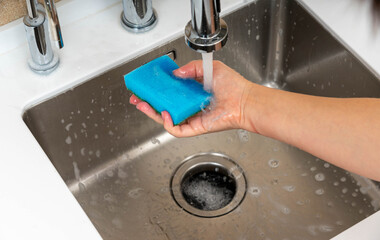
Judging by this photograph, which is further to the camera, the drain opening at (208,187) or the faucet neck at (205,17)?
the drain opening at (208,187)

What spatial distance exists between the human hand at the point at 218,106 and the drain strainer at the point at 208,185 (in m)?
0.19

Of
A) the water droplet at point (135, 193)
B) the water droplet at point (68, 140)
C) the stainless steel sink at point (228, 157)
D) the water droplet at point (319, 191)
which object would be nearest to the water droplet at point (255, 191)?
the stainless steel sink at point (228, 157)

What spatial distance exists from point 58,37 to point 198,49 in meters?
0.28

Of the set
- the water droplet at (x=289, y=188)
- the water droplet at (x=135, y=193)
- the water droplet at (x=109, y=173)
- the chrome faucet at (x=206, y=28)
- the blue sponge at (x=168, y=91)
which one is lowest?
the water droplet at (x=289, y=188)

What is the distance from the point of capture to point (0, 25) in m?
1.03

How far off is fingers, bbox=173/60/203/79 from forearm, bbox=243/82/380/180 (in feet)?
0.33

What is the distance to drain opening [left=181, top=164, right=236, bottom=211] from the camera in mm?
1091

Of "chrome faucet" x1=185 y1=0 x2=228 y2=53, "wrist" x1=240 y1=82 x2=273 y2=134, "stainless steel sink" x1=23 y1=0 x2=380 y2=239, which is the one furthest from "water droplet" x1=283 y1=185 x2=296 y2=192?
"chrome faucet" x1=185 y1=0 x2=228 y2=53

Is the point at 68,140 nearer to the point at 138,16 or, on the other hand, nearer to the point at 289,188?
the point at 138,16

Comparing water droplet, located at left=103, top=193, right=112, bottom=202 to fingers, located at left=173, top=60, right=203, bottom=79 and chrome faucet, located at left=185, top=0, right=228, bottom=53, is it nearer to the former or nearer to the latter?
fingers, located at left=173, top=60, right=203, bottom=79

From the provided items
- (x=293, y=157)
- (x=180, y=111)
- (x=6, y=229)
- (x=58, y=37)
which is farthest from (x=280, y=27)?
(x=6, y=229)

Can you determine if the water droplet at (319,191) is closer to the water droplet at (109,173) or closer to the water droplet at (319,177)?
the water droplet at (319,177)

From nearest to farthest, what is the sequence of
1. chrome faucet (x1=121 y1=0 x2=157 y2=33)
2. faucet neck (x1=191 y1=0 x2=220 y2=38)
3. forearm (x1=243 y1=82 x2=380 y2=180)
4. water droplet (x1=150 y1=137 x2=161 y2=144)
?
1. faucet neck (x1=191 y1=0 x2=220 y2=38)
2. forearm (x1=243 y1=82 x2=380 y2=180)
3. chrome faucet (x1=121 y1=0 x2=157 y2=33)
4. water droplet (x1=150 y1=137 x2=161 y2=144)

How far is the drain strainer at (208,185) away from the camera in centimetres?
108
